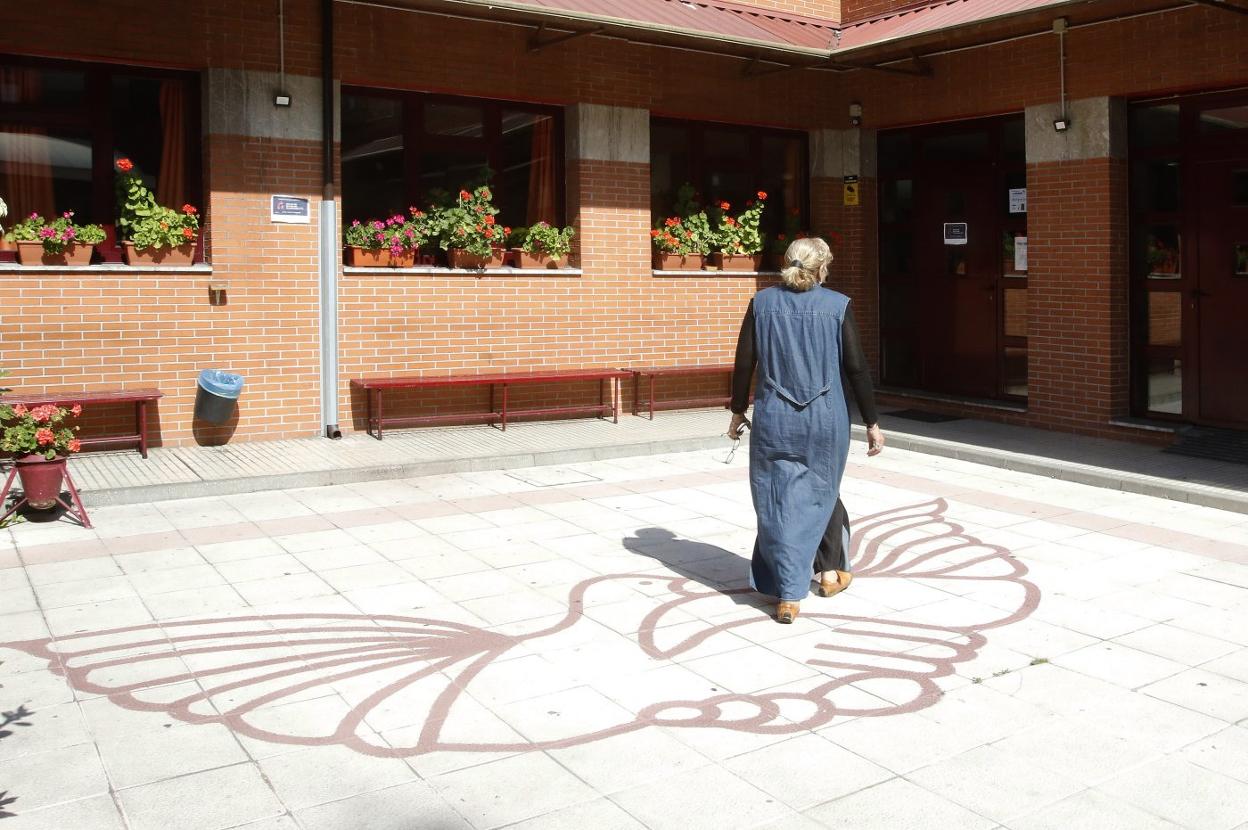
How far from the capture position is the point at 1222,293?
1139 centimetres

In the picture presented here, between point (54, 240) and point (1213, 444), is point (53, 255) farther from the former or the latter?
point (1213, 444)

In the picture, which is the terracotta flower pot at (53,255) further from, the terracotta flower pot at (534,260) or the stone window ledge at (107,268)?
the terracotta flower pot at (534,260)

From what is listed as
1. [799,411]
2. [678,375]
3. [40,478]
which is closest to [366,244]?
[678,375]

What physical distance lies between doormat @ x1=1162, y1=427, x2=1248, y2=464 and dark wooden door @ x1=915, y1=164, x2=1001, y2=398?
2540 millimetres

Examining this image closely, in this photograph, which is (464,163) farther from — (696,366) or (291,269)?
(696,366)

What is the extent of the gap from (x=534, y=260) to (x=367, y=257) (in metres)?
1.81

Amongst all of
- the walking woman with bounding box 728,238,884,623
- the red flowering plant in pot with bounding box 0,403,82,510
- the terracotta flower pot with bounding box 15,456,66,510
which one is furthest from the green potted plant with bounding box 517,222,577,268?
the walking woman with bounding box 728,238,884,623

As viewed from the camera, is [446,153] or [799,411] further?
[446,153]

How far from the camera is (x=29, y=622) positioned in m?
6.36

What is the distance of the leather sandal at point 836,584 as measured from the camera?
680 cm

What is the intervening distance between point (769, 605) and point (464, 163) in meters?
7.44

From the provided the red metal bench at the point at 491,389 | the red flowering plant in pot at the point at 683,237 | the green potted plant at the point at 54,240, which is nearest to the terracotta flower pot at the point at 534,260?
the red metal bench at the point at 491,389

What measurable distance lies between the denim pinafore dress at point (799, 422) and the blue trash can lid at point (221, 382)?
601 centimetres

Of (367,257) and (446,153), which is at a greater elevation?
(446,153)
